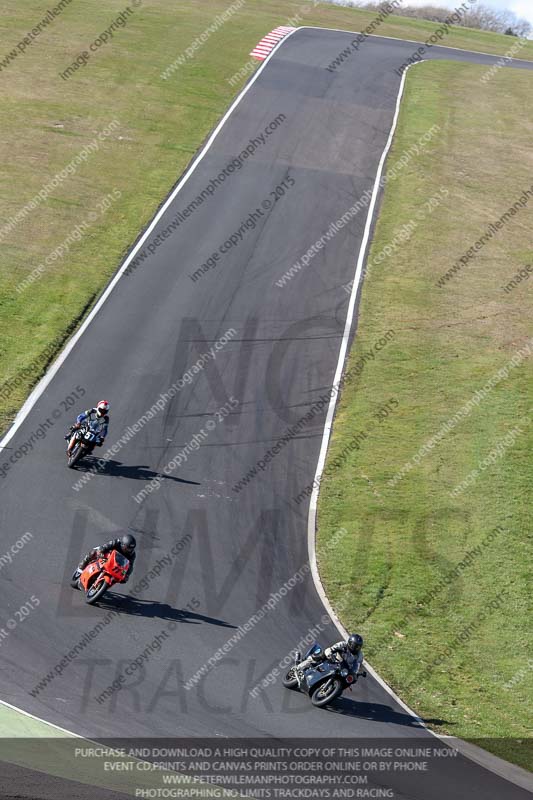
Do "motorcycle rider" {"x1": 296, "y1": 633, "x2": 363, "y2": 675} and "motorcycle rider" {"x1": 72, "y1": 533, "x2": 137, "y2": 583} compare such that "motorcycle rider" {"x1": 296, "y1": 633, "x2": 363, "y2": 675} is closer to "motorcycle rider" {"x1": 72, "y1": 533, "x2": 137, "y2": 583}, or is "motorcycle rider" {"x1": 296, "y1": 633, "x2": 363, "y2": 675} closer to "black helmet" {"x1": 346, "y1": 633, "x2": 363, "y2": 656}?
"black helmet" {"x1": 346, "y1": 633, "x2": 363, "y2": 656}

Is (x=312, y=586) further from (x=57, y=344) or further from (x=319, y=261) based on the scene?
(x=319, y=261)

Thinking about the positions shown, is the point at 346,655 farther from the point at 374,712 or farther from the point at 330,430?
the point at 330,430

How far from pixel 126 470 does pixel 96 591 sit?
5.68m

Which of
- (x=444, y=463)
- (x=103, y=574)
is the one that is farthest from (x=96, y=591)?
(x=444, y=463)

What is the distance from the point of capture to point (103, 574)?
57.5 feet

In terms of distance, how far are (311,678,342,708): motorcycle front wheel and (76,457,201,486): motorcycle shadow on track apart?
7.59 m

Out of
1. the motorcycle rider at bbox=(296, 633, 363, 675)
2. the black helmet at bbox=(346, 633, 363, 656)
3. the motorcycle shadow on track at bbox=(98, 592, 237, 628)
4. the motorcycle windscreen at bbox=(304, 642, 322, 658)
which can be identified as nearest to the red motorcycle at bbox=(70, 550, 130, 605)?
the motorcycle shadow on track at bbox=(98, 592, 237, 628)

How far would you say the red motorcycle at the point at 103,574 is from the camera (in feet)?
57.2

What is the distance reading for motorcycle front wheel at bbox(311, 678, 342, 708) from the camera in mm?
16281

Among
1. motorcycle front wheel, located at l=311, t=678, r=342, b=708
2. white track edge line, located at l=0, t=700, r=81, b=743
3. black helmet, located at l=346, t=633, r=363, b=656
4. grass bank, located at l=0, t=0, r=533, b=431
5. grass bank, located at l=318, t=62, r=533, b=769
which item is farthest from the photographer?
grass bank, located at l=0, t=0, r=533, b=431

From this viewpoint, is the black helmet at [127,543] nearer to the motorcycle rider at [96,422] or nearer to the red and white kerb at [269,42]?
the motorcycle rider at [96,422]

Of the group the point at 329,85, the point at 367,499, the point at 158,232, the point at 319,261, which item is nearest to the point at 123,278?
the point at 158,232

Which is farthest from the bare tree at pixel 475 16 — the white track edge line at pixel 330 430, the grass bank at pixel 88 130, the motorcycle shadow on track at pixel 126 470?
the motorcycle shadow on track at pixel 126 470

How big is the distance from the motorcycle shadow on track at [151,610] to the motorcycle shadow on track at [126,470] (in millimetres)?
4824
